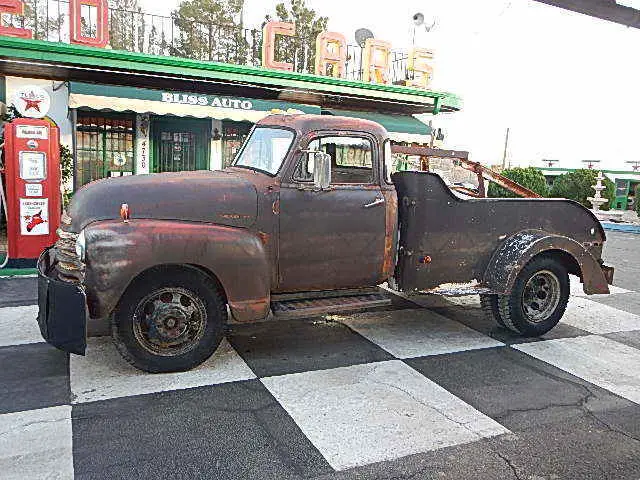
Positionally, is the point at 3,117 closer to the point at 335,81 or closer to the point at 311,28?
the point at 335,81

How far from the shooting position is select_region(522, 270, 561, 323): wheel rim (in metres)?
5.71

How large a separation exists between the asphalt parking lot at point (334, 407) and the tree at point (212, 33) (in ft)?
63.9

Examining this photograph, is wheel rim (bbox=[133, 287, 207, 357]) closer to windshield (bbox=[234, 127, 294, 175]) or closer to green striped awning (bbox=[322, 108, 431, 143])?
windshield (bbox=[234, 127, 294, 175])

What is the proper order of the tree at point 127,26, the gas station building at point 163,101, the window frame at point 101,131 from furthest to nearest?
the tree at point 127,26, the window frame at point 101,131, the gas station building at point 163,101

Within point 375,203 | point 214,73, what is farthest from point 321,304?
point 214,73

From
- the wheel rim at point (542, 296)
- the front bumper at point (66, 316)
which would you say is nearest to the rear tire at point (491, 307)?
the wheel rim at point (542, 296)

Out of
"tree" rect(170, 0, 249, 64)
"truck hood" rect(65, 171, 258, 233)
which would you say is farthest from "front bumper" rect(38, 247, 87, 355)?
"tree" rect(170, 0, 249, 64)

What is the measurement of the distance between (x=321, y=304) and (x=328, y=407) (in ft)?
4.00

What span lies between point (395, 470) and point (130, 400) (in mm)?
1985

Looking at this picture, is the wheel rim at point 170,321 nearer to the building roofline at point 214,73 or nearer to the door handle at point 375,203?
the door handle at point 375,203

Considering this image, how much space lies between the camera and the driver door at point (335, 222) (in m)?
4.72

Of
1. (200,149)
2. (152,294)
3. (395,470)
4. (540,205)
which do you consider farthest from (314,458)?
(200,149)

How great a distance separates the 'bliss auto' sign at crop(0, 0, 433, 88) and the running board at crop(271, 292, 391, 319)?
30.4ft

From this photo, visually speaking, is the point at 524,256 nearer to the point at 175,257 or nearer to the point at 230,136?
the point at 175,257
